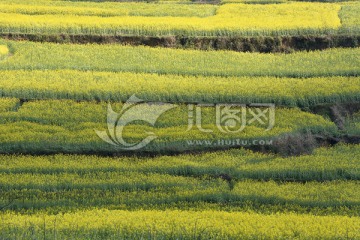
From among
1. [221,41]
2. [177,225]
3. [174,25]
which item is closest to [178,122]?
[177,225]

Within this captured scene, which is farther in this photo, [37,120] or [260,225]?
[37,120]

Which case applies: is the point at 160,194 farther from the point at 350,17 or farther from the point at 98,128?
the point at 350,17

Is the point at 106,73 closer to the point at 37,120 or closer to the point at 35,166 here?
the point at 37,120

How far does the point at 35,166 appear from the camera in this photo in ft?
52.6

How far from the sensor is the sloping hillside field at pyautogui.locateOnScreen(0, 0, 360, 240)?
13.4m

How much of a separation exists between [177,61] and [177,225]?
1262 centimetres

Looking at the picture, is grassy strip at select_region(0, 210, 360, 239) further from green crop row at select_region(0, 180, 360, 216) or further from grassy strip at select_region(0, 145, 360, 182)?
grassy strip at select_region(0, 145, 360, 182)

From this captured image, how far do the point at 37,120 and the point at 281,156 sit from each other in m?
5.61

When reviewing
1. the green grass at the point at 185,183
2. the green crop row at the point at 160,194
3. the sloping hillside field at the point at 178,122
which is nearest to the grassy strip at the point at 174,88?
the sloping hillside field at the point at 178,122

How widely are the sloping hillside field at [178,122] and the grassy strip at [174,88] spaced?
0.17ft

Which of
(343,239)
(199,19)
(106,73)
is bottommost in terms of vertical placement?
(343,239)

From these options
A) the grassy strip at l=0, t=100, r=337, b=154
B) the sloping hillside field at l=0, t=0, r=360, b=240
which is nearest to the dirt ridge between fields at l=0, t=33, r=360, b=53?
the sloping hillside field at l=0, t=0, r=360, b=240

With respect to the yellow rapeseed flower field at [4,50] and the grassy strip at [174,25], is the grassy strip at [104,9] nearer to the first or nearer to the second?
the grassy strip at [174,25]

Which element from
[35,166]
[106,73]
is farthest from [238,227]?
[106,73]
